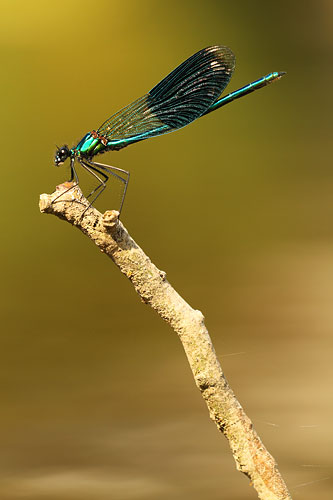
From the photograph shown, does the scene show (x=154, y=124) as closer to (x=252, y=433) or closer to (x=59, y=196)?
(x=59, y=196)

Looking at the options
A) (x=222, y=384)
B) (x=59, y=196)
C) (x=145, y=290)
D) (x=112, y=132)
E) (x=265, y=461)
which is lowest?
(x=265, y=461)

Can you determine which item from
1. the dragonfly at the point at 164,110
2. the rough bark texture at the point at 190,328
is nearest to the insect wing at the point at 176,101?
the dragonfly at the point at 164,110

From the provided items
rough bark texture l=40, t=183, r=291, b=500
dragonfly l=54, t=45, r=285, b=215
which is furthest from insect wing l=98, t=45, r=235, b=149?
rough bark texture l=40, t=183, r=291, b=500

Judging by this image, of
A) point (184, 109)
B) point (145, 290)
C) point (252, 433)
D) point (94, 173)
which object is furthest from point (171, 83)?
point (252, 433)

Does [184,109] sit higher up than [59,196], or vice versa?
[184,109]

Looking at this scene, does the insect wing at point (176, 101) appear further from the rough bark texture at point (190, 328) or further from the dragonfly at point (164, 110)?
the rough bark texture at point (190, 328)

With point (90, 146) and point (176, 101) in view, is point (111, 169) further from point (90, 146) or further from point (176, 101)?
point (176, 101)

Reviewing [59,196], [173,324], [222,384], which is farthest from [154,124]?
[222,384]
